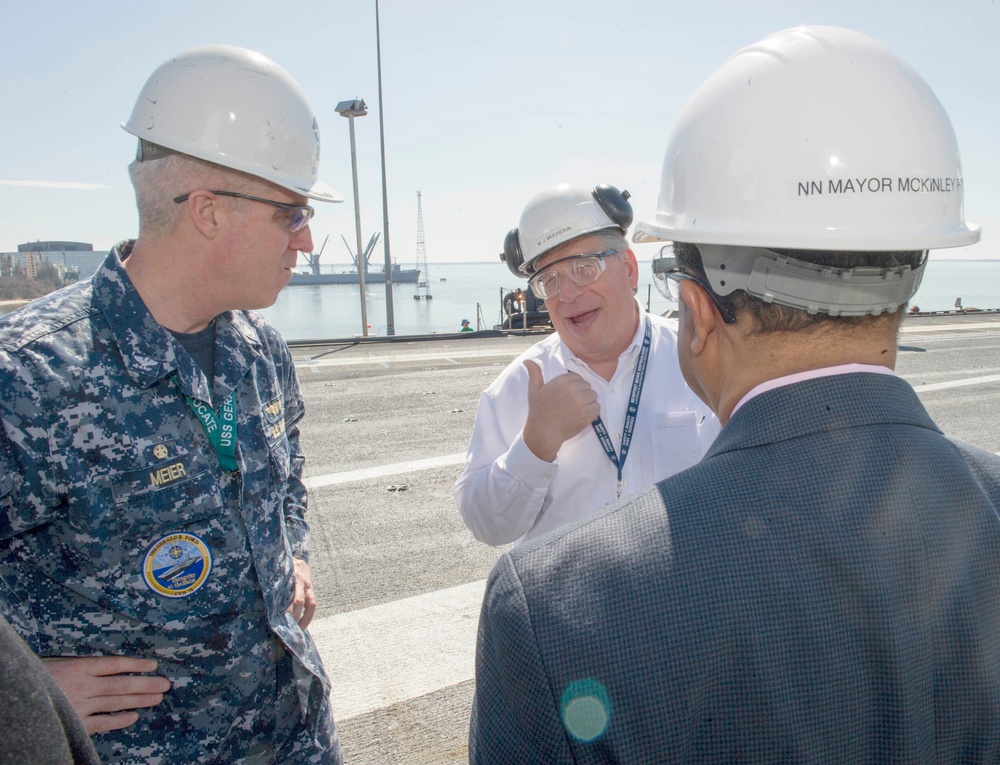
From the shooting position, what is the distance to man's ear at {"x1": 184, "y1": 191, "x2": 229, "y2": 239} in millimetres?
2133

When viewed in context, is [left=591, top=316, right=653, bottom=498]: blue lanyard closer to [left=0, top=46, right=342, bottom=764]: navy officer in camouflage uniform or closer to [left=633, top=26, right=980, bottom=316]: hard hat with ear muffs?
[left=0, top=46, right=342, bottom=764]: navy officer in camouflage uniform

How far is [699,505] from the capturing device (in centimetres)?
115

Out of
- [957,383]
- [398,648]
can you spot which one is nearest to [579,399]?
[398,648]

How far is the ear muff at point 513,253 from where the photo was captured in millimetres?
3053

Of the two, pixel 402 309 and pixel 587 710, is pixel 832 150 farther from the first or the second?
pixel 402 309

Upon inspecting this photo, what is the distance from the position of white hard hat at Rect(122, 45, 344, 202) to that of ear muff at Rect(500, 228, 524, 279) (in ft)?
3.49

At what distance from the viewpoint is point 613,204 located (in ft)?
9.41

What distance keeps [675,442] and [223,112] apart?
6.07ft

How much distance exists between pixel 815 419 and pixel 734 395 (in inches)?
7.0

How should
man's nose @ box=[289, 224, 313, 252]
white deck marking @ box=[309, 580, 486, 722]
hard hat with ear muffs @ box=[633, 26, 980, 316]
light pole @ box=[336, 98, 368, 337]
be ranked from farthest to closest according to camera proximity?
light pole @ box=[336, 98, 368, 337], white deck marking @ box=[309, 580, 486, 722], man's nose @ box=[289, 224, 313, 252], hard hat with ear muffs @ box=[633, 26, 980, 316]

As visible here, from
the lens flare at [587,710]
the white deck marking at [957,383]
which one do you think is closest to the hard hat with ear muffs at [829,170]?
the lens flare at [587,710]

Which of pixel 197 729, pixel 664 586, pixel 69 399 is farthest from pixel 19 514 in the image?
pixel 664 586

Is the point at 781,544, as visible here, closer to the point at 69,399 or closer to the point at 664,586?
the point at 664,586

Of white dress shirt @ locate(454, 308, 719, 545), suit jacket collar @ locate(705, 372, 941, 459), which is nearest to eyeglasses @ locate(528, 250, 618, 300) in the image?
white dress shirt @ locate(454, 308, 719, 545)
